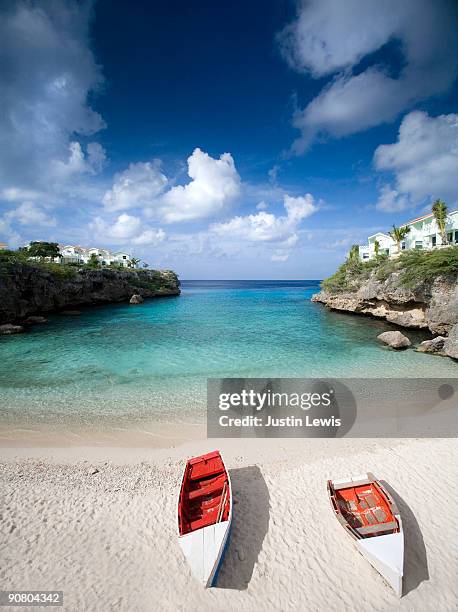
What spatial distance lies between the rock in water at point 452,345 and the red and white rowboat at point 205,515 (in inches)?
662

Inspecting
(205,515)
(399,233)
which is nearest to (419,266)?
(399,233)

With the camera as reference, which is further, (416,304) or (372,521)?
(416,304)

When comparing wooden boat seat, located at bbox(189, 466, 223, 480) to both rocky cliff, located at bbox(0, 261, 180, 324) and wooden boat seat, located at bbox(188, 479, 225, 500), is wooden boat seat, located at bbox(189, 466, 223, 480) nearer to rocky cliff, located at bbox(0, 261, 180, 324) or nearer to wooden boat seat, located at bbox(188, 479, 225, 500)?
wooden boat seat, located at bbox(188, 479, 225, 500)

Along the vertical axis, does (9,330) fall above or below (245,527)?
above

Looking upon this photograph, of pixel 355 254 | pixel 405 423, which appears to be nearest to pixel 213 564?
pixel 405 423

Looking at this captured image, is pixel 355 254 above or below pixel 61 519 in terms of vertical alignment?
above

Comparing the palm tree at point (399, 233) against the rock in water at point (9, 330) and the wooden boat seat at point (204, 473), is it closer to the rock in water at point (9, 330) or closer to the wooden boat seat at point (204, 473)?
the wooden boat seat at point (204, 473)

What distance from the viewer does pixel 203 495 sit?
602 cm

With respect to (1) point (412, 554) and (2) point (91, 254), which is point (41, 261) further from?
(1) point (412, 554)

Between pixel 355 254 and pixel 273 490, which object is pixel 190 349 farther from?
pixel 355 254

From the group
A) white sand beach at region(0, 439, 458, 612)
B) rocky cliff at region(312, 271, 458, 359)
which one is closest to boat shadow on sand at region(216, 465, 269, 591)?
white sand beach at region(0, 439, 458, 612)

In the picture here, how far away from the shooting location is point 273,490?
6.66 meters

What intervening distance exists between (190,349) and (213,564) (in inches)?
596

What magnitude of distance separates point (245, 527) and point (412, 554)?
326 cm
